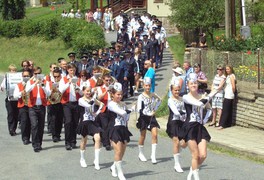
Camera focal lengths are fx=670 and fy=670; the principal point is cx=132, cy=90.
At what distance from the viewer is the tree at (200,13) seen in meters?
30.9

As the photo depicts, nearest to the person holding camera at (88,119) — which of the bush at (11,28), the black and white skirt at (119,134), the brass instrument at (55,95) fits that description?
the black and white skirt at (119,134)

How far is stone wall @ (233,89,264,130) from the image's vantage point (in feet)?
54.8

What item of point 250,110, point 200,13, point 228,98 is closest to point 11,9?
point 200,13

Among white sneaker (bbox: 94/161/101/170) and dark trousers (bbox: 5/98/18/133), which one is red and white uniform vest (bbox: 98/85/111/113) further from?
dark trousers (bbox: 5/98/18/133)

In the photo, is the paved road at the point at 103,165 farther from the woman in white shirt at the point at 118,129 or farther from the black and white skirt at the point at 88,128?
the black and white skirt at the point at 88,128

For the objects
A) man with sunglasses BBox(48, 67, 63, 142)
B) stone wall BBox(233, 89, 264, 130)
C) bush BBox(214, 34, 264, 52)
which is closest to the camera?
man with sunglasses BBox(48, 67, 63, 142)

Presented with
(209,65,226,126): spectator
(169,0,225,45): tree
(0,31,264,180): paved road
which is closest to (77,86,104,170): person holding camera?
(0,31,264,180): paved road

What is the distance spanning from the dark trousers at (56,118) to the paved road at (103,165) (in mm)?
407

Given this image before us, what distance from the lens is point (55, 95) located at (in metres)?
15.5

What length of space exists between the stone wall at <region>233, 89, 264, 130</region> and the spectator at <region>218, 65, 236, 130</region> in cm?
23

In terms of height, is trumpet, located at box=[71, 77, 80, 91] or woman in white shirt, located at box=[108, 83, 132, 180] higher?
trumpet, located at box=[71, 77, 80, 91]

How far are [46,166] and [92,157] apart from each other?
118 cm

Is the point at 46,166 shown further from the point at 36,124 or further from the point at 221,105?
the point at 221,105

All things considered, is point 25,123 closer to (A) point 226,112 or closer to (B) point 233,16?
(A) point 226,112
